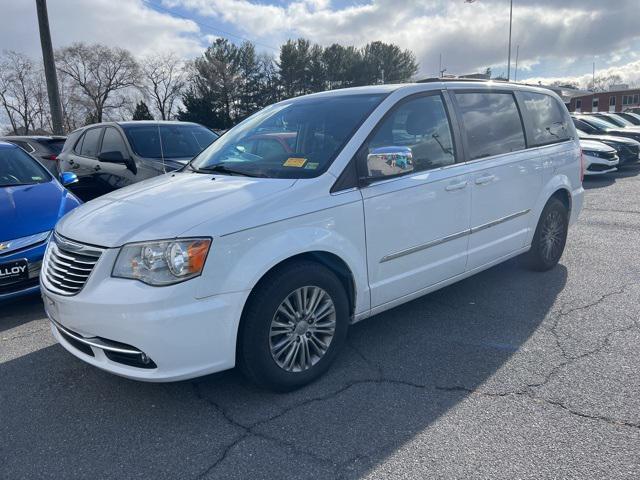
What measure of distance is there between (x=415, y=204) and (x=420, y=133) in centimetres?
59

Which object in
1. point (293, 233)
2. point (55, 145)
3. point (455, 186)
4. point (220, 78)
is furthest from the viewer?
point (220, 78)

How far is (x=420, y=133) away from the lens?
380 cm

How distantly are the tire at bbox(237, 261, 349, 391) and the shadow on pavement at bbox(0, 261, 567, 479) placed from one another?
6.3 inches

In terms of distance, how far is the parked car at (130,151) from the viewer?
6.93 metres

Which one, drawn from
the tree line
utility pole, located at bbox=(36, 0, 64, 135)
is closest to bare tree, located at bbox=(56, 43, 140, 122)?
the tree line

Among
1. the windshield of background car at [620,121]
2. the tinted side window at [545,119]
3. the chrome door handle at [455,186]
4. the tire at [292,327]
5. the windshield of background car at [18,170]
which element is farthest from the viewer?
the windshield of background car at [620,121]

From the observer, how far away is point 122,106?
60.2 m

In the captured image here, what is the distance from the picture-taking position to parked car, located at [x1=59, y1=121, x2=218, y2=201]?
6926 mm

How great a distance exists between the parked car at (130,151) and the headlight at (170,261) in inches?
165

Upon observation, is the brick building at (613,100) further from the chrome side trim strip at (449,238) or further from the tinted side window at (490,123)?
the chrome side trim strip at (449,238)

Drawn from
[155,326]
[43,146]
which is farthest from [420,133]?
[43,146]

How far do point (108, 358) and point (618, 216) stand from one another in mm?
7964

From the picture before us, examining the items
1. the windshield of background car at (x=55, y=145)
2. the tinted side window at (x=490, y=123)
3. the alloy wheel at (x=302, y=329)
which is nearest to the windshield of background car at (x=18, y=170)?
the alloy wheel at (x=302, y=329)

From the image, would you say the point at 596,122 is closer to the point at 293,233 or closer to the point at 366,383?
the point at 366,383
